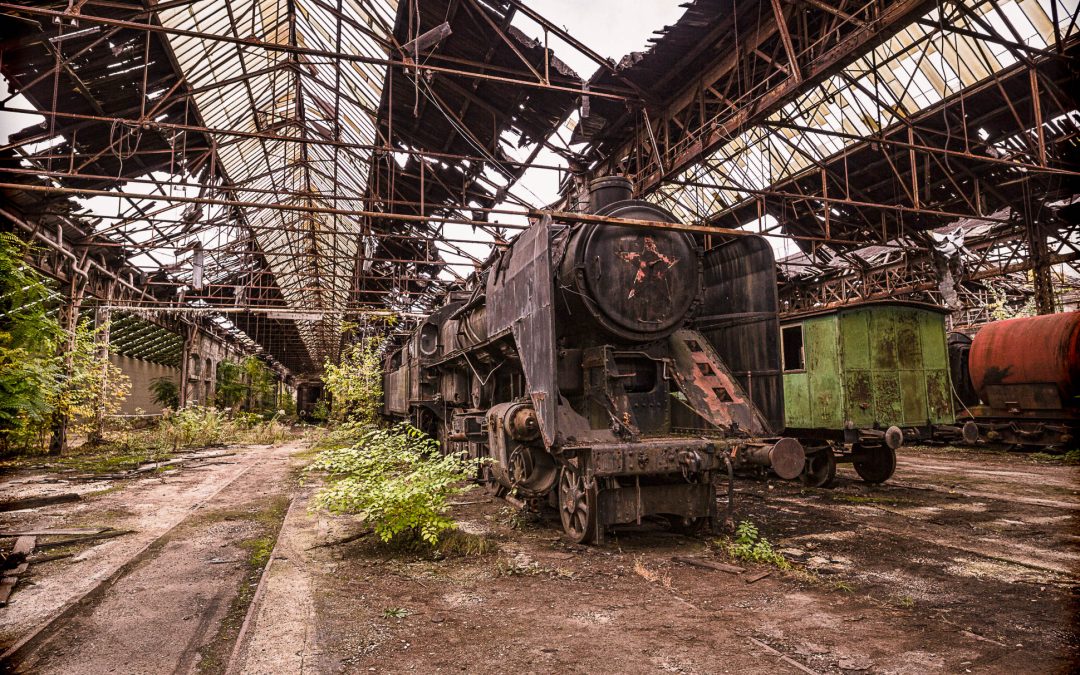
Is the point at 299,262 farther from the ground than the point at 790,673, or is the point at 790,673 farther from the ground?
the point at 299,262

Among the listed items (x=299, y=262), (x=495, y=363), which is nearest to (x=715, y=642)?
(x=495, y=363)

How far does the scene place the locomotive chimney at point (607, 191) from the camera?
6274 millimetres

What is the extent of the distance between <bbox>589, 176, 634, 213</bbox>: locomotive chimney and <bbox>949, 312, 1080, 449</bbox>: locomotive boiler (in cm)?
928

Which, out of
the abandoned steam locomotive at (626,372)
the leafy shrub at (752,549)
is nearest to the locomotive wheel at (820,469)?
the abandoned steam locomotive at (626,372)

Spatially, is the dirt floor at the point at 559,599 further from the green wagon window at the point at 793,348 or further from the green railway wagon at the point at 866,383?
the green wagon window at the point at 793,348

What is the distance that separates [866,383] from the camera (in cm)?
908

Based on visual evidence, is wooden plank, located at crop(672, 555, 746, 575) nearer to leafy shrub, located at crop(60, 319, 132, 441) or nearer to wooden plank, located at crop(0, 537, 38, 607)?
wooden plank, located at crop(0, 537, 38, 607)

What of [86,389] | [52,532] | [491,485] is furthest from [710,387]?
[86,389]

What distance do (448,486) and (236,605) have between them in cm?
197

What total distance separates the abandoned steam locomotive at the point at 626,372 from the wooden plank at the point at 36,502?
20.8ft

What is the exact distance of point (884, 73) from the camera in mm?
12477

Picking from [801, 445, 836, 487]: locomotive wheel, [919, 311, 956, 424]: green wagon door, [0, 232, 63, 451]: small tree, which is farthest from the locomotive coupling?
[0, 232, 63, 451]: small tree

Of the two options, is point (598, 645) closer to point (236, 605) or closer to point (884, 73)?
point (236, 605)

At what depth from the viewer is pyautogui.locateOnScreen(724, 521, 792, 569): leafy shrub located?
4711 millimetres
